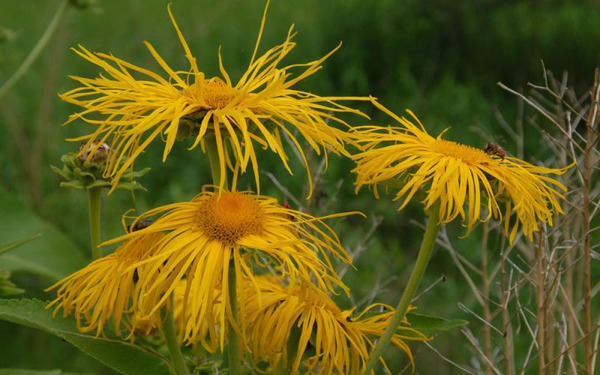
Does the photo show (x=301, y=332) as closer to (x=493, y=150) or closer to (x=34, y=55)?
(x=493, y=150)

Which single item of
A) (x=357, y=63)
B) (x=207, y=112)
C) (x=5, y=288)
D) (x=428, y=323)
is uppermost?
(x=207, y=112)

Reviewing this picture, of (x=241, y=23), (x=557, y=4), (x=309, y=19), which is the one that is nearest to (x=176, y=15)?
(x=241, y=23)

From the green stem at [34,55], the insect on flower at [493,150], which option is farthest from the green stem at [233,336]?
the green stem at [34,55]

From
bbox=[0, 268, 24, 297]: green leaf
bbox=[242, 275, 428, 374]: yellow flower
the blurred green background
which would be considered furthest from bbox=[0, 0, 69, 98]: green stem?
the blurred green background

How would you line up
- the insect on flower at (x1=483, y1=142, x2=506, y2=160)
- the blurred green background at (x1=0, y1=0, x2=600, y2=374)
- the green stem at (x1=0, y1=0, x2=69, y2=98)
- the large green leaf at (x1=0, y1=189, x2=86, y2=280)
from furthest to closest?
the blurred green background at (x1=0, y1=0, x2=600, y2=374)
the large green leaf at (x1=0, y1=189, x2=86, y2=280)
the green stem at (x1=0, y1=0, x2=69, y2=98)
the insect on flower at (x1=483, y1=142, x2=506, y2=160)

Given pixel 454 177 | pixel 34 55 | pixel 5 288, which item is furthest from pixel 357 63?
pixel 454 177

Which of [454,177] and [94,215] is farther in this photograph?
[94,215]

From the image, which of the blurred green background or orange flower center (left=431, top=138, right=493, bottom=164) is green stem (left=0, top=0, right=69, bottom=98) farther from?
the blurred green background

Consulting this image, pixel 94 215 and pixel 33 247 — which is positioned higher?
pixel 94 215
